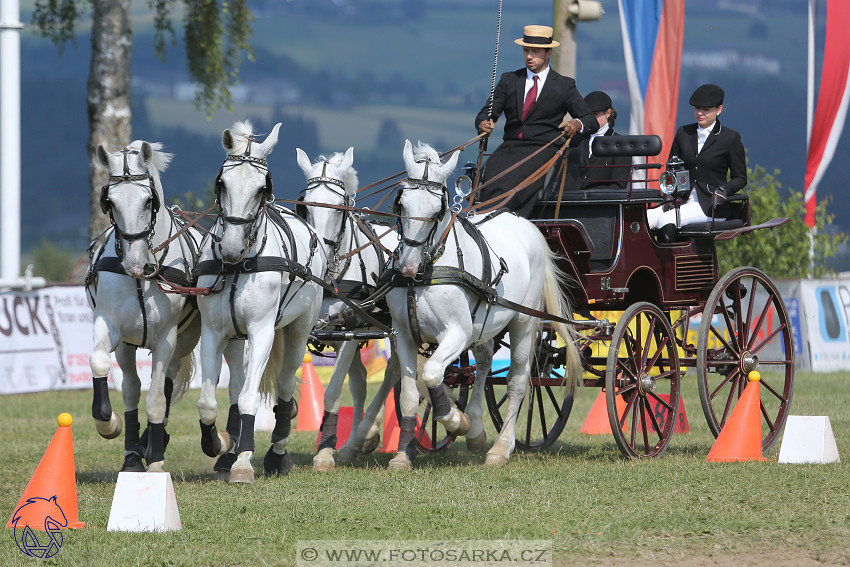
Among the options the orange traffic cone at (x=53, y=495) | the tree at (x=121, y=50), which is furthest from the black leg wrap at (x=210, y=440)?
the tree at (x=121, y=50)

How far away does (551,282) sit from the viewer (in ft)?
29.7

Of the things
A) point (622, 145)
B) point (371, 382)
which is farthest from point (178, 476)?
point (371, 382)

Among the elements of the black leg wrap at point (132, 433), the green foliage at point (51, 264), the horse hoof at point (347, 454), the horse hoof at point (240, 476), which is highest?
the black leg wrap at point (132, 433)

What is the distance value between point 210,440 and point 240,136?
6.71ft

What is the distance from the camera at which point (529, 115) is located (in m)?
9.39

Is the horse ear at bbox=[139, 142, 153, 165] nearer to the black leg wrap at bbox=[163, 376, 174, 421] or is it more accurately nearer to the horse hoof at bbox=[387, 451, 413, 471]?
the black leg wrap at bbox=[163, 376, 174, 421]

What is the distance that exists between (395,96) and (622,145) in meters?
74.3

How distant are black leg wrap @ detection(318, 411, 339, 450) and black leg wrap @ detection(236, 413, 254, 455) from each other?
1.21 m

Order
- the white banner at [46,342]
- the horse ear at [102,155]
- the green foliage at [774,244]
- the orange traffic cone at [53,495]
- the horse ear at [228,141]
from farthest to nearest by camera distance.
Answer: the green foliage at [774,244] < the white banner at [46,342] < the horse ear at [228,141] < the horse ear at [102,155] < the orange traffic cone at [53,495]

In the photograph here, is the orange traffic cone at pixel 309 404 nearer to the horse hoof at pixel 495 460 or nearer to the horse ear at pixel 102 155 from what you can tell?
the horse hoof at pixel 495 460

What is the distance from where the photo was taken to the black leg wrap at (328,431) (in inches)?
346

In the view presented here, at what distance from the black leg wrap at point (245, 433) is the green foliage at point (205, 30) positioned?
11.5 meters

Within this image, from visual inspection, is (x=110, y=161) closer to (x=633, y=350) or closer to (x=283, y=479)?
(x=283, y=479)

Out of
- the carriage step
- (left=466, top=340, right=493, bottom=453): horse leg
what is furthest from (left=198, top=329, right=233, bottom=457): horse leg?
(left=466, top=340, right=493, bottom=453): horse leg
